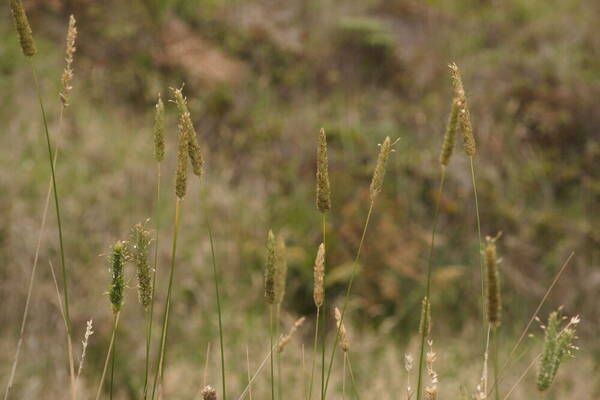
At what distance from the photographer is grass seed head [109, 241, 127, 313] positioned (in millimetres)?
1040

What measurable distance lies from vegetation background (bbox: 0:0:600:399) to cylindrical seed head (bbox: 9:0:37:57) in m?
2.46

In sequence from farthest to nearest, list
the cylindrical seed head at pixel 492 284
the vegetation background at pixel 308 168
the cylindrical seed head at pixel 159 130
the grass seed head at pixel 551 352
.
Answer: the vegetation background at pixel 308 168 → the cylindrical seed head at pixel 159 130 → the grass seed head at pixel 551 352 → the cylindrical seed head at pixel 492 284

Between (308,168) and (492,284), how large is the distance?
4.60 meters

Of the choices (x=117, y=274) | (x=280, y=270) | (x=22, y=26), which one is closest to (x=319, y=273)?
(x=280, y=270)

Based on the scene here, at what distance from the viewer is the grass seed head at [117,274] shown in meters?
1.04

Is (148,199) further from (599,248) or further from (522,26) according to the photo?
(522,26)

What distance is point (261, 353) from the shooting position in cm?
394

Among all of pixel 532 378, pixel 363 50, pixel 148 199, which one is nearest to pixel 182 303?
pixel 148 199

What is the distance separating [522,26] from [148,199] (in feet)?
17.5

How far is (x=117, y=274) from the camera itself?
1.06 metres

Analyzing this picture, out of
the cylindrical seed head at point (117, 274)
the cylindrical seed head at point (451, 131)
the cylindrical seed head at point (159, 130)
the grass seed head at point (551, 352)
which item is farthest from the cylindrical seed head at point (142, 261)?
the grass seed head at point (551, 352)

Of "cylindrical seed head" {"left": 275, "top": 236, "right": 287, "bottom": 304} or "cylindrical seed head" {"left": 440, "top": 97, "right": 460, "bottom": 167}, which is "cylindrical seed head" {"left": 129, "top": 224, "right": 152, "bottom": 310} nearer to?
"cylindrical seed head" {"left": 275, "top": 236, "right": 287, "bottom": 304}

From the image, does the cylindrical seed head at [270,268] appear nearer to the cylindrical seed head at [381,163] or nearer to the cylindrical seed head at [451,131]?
the cylindrical seed head at [381,163]

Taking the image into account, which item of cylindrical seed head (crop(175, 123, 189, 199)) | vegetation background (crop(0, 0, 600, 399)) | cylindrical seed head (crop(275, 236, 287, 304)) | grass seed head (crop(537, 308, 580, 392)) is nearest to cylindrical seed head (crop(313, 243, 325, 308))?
cylindrical seed head (crop(275, 236, 287, 304))
